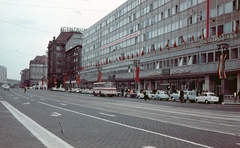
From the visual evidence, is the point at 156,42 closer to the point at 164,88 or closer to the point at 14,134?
the point at 164,88

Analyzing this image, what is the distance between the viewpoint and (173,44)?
63750 mm

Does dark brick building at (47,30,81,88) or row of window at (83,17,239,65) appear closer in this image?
row of window at (83,17,239,65)

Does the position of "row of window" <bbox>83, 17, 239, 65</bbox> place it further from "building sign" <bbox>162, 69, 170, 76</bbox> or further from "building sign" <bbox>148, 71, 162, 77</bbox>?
"building sign" <bbox>148, 71, 162, 77</bbox>

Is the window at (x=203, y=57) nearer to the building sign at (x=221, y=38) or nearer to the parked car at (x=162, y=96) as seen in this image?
the building sign at (x=221, y=38)

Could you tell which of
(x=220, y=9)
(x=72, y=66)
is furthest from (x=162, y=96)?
(x=72, y=66)

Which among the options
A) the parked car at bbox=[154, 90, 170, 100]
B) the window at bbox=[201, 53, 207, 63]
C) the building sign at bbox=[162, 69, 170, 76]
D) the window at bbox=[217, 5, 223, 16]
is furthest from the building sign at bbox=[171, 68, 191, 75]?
the window at bbox=[217, 5, 223, 16]

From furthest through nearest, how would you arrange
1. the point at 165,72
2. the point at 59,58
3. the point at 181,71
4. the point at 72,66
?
the point at 59,58 → the point at 72,66 → the point at 165,72 → the point at 181,71

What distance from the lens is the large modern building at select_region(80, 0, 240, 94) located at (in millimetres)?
48000

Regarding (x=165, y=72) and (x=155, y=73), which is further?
(x=155, y=73)

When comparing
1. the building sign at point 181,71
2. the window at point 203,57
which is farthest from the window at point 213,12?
the building sign at point 181,71

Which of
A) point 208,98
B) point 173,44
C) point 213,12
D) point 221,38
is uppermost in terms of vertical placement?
point 213,12

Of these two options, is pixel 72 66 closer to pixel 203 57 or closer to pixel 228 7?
pixel 203 57

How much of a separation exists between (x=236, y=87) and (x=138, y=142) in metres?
39.9

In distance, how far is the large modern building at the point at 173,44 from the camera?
48000 mm
